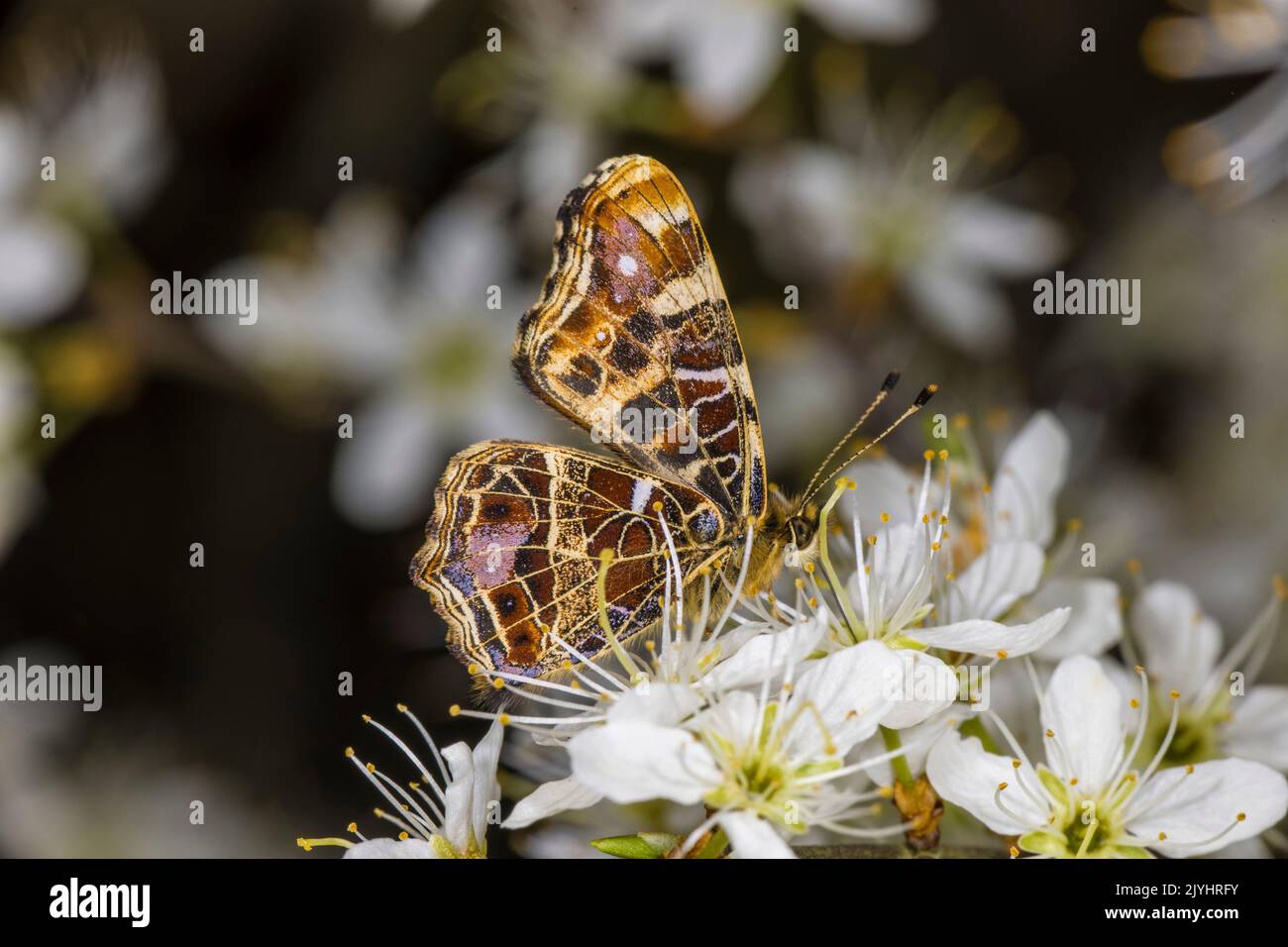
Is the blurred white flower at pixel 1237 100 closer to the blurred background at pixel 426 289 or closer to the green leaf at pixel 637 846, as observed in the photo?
the blurred background at pixel 426 289

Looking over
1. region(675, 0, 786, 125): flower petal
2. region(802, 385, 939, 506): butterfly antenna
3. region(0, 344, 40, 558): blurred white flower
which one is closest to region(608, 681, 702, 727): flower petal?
region(802, 385, 939, 506): butterfly antenna

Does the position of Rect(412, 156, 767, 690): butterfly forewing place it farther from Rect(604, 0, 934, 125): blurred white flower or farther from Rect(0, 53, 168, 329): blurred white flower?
Rect(0, 53, 168, 329): blurred white flower

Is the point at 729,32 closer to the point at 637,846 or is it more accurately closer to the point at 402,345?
the point at 402,345

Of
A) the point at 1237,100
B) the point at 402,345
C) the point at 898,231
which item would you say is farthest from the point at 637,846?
the point at 1237,100

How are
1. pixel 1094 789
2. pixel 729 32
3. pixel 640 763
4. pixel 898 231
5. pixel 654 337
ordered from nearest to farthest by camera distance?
pixel 640 763
pixel 1094 789
pixel 654 337
pixel 729 32
pixel 898 231

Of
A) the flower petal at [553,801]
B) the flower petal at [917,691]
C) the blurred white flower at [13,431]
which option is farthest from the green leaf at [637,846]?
the blurred white flower at [13,431]

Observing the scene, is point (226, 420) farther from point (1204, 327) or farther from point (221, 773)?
point (1204, 327)
